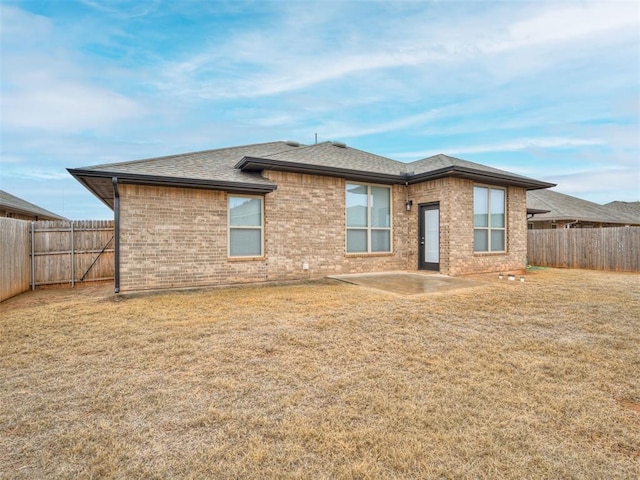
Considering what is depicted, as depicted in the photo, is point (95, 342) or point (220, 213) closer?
point (95, 342)

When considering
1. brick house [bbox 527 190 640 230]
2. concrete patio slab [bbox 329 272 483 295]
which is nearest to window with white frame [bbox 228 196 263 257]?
concrete patio slab [bbox 329 272 483 295]

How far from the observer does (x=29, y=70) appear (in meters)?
11.1

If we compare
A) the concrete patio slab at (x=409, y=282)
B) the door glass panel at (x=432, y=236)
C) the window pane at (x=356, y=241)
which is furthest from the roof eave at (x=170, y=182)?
the door glass panel at (x=432, y=236)

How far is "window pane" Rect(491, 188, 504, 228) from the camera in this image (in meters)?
11.5

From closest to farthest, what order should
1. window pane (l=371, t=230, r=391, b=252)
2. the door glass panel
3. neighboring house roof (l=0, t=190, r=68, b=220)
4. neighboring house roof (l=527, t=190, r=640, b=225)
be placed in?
the door glass panel
window pane (l=371, t=230, r=391, b=252)
neighboring house roof (l=0, t=190, r=68, b=220)
neighboring house roof (l=527, t=190, r=640, b=225)

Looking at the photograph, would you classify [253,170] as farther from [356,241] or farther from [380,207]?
[380,207]

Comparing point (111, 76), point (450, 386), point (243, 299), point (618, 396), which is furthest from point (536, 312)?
point (111, 76)

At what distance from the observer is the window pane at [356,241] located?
34.4 feet

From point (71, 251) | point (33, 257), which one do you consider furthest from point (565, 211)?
point (33, 257)

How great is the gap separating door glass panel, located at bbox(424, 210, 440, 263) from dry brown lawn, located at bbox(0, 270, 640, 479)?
5.13 m

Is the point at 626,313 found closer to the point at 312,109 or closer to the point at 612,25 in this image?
the point at 612,25

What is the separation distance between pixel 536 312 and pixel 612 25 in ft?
32.3

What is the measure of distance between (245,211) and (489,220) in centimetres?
858

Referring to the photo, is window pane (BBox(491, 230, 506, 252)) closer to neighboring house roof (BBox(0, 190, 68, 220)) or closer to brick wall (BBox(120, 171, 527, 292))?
brick wall (BBox(120, 171, 527, 292))
